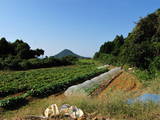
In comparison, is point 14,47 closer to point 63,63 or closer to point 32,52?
point 32,52

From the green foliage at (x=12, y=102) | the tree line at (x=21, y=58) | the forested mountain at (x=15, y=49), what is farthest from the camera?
the forested mountain at (x=15, y=49)

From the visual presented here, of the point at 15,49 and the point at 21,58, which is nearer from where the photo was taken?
the point at 21,58

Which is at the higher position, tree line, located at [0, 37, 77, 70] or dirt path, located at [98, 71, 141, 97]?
tree line, located at [0, 37, 77, 70]

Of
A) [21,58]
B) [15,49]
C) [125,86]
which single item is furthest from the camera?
[15,49]

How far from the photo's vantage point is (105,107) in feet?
13.5

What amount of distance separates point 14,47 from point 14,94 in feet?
100

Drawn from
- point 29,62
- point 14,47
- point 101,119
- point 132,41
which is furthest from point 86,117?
point 14,47

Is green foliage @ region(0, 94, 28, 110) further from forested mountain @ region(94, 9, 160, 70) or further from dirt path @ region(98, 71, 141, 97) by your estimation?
forested mountain @ region(94, 9, 160, 70)

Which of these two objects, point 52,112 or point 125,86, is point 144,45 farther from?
point 52,112

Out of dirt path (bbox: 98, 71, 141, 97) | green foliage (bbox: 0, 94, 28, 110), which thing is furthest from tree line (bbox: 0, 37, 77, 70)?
green foliage (bbox: 0, 94, 28, 110)

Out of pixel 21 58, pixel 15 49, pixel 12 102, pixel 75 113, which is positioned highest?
pixel 15 49

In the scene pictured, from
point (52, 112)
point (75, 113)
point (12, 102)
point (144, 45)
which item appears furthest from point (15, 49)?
point (75, 113)

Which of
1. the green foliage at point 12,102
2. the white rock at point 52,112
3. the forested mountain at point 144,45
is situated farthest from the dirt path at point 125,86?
the white rock at point 52,112

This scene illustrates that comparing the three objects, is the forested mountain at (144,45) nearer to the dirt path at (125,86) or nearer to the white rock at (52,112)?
the dirt path at (125,86)
